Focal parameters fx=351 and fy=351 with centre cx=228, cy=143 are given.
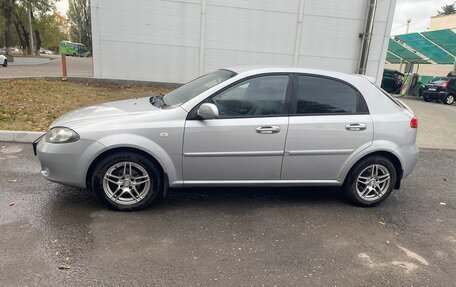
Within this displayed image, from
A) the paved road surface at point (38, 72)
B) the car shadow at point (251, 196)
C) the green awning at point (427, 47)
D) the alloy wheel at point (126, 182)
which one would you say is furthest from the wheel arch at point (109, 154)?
the green awning at point (427, 47)

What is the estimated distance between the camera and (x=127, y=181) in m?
3.78

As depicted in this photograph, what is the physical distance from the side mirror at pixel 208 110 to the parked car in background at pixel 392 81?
73.1 feet

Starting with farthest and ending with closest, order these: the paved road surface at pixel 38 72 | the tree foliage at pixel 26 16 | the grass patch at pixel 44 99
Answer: the tree foliage at pixel 26 16
the paved road surface at pixel 38 72
the grass patch at pixel 44 99

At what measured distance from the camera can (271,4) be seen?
14.6 meters

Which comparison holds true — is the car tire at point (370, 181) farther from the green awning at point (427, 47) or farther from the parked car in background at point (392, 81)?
the green awning at point (427, 47)

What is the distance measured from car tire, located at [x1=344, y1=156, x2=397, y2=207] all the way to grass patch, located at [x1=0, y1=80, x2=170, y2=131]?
5592mm

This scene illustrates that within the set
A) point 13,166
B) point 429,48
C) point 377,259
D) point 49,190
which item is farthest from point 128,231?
point 429,48

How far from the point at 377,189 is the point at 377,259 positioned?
1346 mm

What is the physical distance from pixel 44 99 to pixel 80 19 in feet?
229

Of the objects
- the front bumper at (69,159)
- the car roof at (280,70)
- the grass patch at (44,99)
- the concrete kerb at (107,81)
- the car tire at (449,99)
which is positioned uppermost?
the car roof at (280,70)

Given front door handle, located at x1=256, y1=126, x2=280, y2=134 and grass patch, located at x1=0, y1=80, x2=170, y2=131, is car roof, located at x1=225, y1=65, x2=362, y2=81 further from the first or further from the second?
grass patch, located at x1=0, y1=80, x2=170, y2=131

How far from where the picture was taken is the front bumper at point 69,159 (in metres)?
3.58

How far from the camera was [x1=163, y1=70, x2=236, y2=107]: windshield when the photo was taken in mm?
4020

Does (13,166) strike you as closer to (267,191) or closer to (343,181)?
(267,191)
